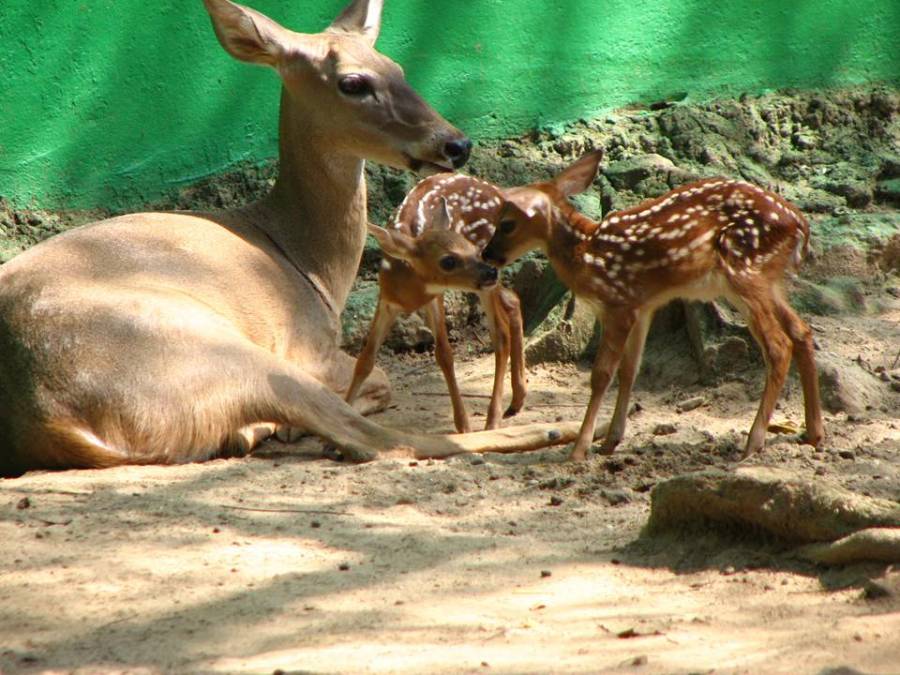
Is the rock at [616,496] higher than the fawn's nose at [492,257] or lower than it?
lower

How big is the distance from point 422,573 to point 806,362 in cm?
230

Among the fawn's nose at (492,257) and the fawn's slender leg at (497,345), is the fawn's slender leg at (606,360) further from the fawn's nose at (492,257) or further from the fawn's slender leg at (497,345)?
the fawn's slender leg at (497,345)

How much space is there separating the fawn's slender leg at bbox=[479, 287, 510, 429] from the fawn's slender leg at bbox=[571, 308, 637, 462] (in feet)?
2.80

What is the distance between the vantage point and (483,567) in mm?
4094

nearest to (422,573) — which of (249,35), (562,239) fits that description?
(562,239)

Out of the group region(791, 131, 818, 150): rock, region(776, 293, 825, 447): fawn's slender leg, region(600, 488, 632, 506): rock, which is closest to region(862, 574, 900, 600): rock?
region(600, 488, 632, 506): rock

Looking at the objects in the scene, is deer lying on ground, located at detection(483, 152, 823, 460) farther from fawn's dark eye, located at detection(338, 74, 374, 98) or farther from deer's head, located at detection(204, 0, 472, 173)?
fawn's dark eye, located at detection(338, 74, 374, 98)

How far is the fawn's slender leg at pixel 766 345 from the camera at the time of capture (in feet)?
18.2

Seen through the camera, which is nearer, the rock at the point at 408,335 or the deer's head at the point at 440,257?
the deer's head at the point at 440,257

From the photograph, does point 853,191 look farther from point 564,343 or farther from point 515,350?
point 515,350

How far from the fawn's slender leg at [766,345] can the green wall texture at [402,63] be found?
3.29m

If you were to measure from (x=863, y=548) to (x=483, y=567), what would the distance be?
1.11 meters

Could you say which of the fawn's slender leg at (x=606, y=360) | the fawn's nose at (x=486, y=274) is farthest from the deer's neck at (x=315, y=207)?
the fawn's slender leg at (x=606, y=360)

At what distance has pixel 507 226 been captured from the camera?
6.00 metres
